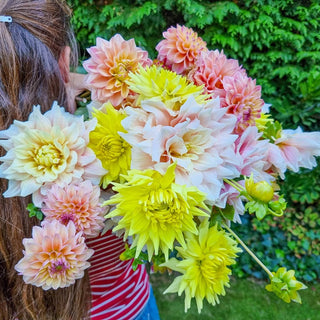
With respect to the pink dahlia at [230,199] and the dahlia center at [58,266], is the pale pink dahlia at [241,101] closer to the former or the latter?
A: the pink dahlia at [230,199]

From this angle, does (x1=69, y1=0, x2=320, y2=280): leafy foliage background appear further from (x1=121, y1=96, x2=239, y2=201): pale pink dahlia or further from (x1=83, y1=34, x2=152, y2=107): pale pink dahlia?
(x1=121, y1=96, x2=239, y2=201): pale pink dahlia

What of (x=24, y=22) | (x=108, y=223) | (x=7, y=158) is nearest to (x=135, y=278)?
(x=108, y=223)

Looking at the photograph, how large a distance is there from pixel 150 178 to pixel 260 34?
94.7 inches

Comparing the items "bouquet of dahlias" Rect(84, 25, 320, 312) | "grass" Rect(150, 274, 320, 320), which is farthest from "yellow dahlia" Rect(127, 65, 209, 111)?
"grass" Rect(150, 274, 320, 320)

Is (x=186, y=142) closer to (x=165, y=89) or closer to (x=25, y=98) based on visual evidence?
(x=165, y=89)

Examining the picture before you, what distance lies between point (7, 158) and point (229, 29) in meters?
2.34

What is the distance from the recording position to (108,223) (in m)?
0.76

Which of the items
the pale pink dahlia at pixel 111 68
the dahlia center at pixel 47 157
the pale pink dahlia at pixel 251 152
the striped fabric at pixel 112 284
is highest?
the pale pink dahlia at pixel 111 68

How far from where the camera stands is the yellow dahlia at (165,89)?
69 cm

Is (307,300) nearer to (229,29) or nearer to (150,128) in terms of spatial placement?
(229,29)

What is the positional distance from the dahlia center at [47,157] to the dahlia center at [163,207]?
0.71ft

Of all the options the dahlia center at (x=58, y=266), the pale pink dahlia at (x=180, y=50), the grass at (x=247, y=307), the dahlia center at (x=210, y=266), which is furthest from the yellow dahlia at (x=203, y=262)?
the grass at (x=247, y=307)

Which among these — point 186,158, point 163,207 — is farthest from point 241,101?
point 163,207

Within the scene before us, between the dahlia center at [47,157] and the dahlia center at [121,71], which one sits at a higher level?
the dahlia center at [121,71]
